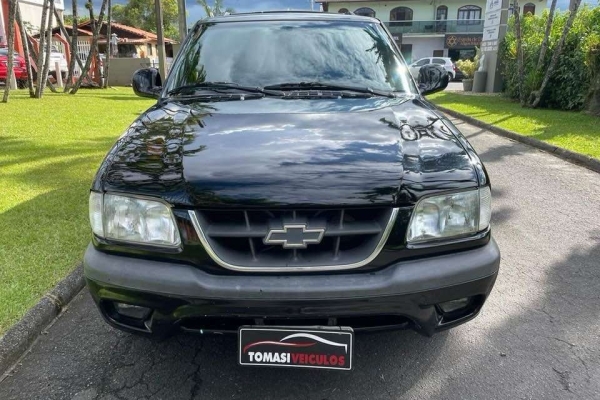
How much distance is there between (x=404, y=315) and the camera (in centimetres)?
195

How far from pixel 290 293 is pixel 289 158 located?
1.92 feet

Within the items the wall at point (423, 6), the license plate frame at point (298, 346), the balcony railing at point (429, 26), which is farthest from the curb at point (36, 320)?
the wall at point (423, 6)

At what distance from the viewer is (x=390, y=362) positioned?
2438 millimetres

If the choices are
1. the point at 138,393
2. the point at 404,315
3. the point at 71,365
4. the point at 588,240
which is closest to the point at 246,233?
the point at 404,315

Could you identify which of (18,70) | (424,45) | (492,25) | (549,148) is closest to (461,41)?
(424,45)

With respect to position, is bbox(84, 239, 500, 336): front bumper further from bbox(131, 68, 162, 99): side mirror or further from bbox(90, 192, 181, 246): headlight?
bbox(131, 68, 162, 99): side mirror

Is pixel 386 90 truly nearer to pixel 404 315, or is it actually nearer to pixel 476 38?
pixel 404 315

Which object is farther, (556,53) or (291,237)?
(556,53)

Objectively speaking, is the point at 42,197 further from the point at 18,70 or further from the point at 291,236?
the point at 18,70

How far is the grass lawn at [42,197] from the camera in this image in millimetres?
3133

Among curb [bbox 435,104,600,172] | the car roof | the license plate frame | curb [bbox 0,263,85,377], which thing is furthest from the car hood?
curb [bbox 435,104,600,172]

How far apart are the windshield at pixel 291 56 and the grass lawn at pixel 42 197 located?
5.00 ft

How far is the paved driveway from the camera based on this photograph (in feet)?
7.36

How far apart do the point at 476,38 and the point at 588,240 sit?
47020 millimetres
